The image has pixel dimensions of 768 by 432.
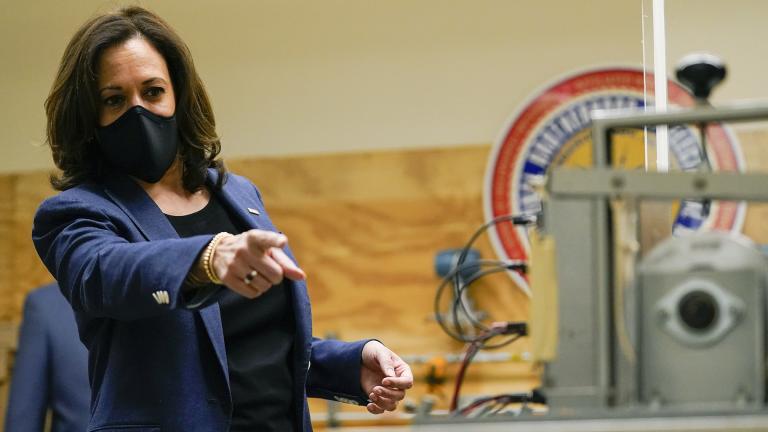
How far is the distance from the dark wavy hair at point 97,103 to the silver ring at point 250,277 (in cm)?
44

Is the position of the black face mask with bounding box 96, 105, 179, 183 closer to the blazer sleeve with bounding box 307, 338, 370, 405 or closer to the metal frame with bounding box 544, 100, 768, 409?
the blazer sleeve with bounding box 307, 338, 370, 405

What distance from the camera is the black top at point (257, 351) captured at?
1.64 meters

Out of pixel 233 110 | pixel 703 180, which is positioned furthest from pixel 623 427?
pixel 233 110

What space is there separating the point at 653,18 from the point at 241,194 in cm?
73

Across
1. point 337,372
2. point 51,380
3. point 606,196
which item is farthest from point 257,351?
point 51,380

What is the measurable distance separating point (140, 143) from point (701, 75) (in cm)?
78

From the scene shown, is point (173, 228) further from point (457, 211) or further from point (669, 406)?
point (457, 211)

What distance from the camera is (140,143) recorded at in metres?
1.65

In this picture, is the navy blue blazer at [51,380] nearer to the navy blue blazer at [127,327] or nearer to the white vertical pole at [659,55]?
the navy blue blazer at [127,327]

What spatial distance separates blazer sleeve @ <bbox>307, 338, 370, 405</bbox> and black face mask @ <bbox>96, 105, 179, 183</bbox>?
0.37m

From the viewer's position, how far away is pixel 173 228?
5.45ft

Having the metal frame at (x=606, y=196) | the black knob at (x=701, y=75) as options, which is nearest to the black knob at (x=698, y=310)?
the metal frame at (x=606, y=196)

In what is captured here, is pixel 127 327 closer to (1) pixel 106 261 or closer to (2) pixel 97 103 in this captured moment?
(1) pixel 106 261

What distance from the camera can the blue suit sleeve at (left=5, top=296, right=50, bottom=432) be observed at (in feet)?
10.8
